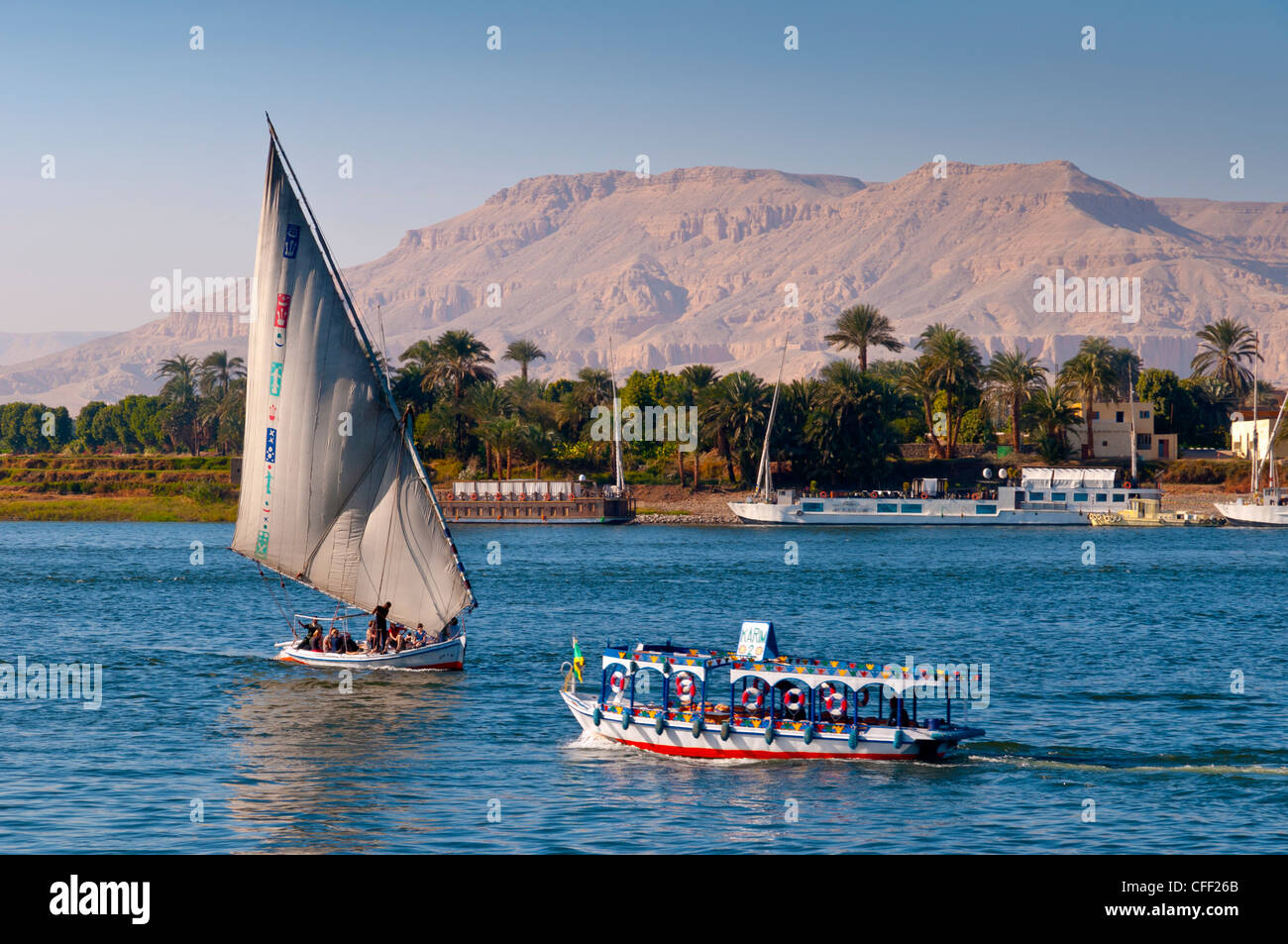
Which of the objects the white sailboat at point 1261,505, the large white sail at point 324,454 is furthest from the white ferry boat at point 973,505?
the large white sail at point 324,454

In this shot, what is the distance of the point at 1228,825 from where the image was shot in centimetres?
3070

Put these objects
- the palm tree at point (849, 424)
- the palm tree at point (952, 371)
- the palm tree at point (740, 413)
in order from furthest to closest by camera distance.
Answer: the palm tree at point (952, 371)
the palm tree at point (849, 424)
the palm tree at point (740, 413)

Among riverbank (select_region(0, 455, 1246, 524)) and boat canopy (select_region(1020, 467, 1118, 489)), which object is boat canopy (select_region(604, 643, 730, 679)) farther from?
boat canopy (select_region(1020, 467, 1118, 489))

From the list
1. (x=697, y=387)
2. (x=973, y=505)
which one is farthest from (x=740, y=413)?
(x=973, y=505)

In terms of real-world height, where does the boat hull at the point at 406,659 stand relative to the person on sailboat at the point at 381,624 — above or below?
below

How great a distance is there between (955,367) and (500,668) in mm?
138076

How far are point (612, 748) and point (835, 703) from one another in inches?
269

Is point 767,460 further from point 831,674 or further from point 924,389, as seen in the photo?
point 831,674

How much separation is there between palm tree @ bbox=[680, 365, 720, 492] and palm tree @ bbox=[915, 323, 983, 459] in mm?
31464

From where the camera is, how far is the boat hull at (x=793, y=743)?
3534 cm

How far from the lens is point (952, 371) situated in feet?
595

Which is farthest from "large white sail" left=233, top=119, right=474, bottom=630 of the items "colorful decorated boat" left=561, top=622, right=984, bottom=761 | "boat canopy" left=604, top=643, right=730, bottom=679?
"colorful decorated boat" left=561, top=622, right=984, bottom=761

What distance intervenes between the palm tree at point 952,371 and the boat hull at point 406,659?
139 meters

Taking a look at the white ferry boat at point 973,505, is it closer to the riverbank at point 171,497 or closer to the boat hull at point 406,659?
the riverbank at point 171,497
